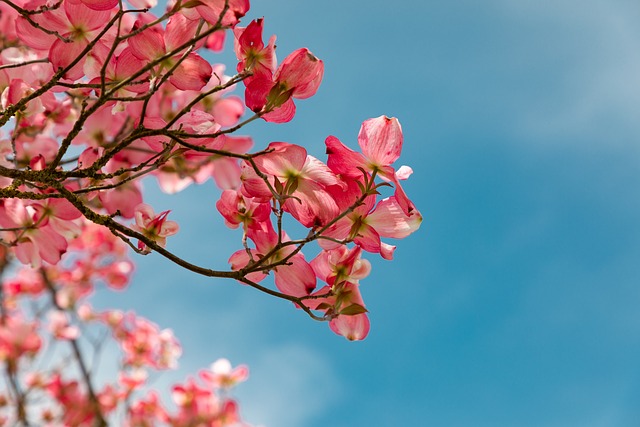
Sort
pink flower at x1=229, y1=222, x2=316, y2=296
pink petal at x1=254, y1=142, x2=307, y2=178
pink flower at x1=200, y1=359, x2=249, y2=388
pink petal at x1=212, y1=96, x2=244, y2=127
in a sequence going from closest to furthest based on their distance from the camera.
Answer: pink petal at x1=254, y1=142, x2=307, y2=178, pink flower at x1=229, y1=222, x2=316, y2=296, pink petal at x1=212, y1=96, x2=244, y2=127, pink flower at x1=200, y1=359, x2=249, y2=388

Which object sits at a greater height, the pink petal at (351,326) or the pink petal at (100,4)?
the pink petal at (100,4)

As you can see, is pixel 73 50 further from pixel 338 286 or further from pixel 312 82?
pixel 338 286

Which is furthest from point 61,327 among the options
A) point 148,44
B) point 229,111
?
point 148,44

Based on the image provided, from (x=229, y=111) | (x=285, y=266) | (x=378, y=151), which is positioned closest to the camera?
(x=378, y=151)

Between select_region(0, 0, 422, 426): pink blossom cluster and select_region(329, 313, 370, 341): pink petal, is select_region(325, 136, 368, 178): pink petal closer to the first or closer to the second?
select_region(0, 0, 422, 426): pink blossom cluster

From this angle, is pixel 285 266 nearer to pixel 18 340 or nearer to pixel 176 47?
pixel 176 47

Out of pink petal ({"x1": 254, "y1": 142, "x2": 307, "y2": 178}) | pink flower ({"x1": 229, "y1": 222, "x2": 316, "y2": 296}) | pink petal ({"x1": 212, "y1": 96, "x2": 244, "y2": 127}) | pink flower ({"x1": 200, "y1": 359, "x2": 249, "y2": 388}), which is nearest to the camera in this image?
pink petal ({"x1": 254, "y1": 142, "x2": 307, "y2": 178})

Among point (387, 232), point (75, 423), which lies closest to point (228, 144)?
point (387, 232)

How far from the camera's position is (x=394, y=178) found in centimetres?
88

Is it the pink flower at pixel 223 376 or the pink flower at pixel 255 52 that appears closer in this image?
the pink flower at pixel 255 52

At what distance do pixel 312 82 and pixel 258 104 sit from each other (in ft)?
0.32

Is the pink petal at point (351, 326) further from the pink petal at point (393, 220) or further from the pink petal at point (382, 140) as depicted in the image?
the pink petal at point (382, 140)

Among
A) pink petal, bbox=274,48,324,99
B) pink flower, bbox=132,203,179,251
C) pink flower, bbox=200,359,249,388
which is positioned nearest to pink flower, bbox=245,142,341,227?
pink petal, bbox=274,48,324,99

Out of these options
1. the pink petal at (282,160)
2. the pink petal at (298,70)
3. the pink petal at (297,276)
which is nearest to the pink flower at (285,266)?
the pink petal at (297,276)
